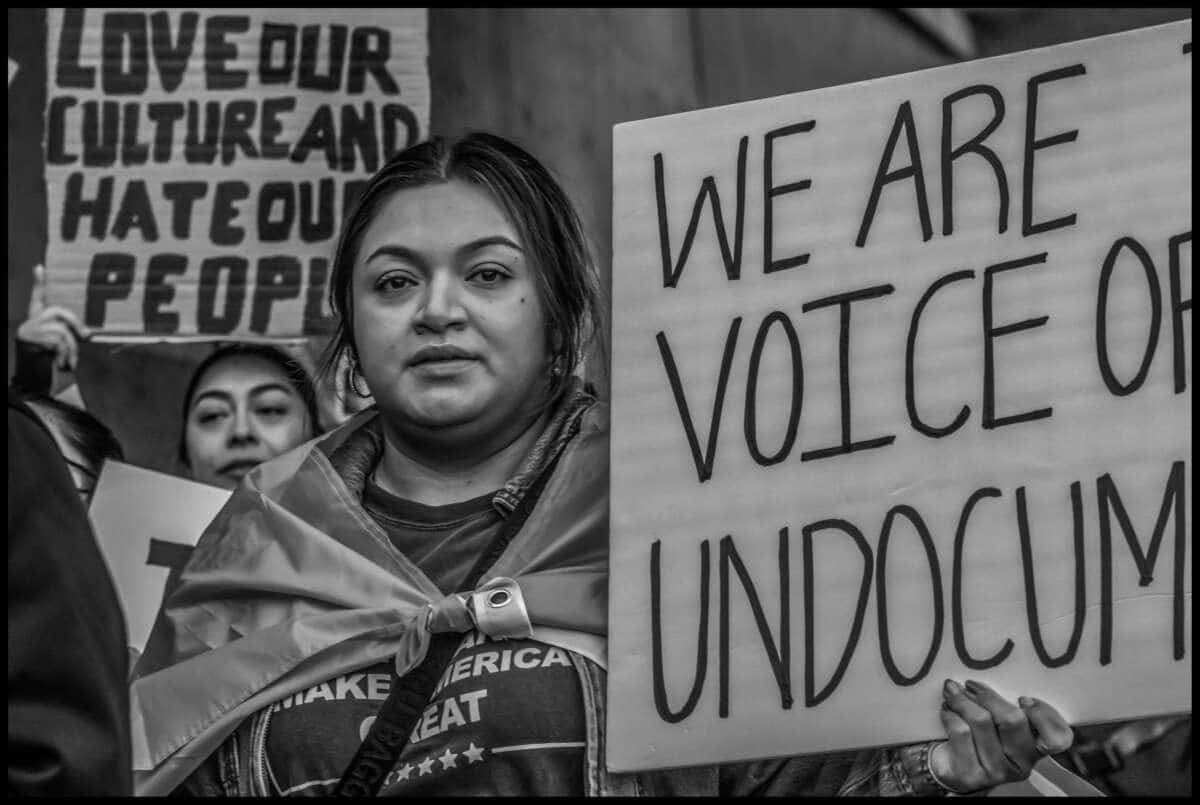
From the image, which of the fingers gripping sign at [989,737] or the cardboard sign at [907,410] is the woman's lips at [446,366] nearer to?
the cardboard sign at [907,410]

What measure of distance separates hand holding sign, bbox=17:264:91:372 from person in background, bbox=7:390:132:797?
152 inches

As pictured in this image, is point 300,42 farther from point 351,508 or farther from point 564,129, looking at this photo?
point 351,508

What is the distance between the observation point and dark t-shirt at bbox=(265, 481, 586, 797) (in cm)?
305

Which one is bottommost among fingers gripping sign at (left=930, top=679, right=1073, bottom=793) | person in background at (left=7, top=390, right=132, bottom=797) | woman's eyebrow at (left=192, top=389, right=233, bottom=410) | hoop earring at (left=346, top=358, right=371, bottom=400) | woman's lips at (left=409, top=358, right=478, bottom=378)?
fingers gripping sign at (left=930, top=679, right=1073, bottom=793)

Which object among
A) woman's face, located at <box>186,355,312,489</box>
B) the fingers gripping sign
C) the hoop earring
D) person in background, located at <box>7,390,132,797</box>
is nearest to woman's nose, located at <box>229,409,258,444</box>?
woman's face, located at <box>186,355,312,489</box>

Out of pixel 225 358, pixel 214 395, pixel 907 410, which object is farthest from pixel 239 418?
pixel 907 410

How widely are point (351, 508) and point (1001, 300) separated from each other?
3.20 feet

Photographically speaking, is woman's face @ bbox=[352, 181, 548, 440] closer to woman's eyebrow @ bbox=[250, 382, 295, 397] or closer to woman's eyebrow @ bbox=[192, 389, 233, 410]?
woman's eyebrow @ bbox=[250, 382, 295, 397]

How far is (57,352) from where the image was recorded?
246 inches

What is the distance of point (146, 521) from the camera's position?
500cm

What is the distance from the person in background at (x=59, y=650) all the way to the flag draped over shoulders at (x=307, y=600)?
2.39 ft

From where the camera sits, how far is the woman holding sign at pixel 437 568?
122 inches

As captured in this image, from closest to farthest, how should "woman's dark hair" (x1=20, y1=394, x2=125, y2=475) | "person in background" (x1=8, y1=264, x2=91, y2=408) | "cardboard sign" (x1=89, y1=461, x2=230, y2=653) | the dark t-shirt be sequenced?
the dark t-shirt → "cardboard sign" (x1=89, y1=461, x2=230, y2=653) → "woman's dark hair" (x1=20, y1=394, x2=125, y2=475) → "person in background" (x1=8, y1=264, x2=91, y2=408)

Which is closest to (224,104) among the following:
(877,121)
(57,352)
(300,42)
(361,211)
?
(300,42)
